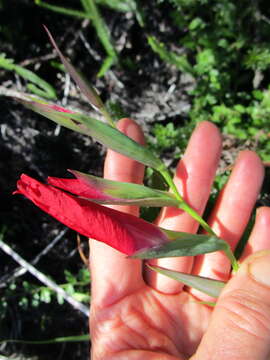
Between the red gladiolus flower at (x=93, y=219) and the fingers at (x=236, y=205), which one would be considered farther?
the fingers at (x=236, y=205)

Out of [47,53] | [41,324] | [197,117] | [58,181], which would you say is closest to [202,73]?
[197,117]

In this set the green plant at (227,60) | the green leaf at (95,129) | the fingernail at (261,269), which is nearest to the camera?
the green leaf at (95,129)

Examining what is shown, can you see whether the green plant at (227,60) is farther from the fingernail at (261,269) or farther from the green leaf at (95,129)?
the green leaf at (95,129)

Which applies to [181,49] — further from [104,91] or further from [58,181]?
[58,181]

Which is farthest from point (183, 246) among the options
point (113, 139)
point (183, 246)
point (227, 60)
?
point (227, 60)

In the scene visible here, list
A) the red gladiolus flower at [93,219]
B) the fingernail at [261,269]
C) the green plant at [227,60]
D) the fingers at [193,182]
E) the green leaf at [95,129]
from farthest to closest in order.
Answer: the green plant at [227,60] < the fingers at [193,182] < the fingernail at [261,269] < the green leaf at [95,129] < the red gladiolus flower at [93,219]

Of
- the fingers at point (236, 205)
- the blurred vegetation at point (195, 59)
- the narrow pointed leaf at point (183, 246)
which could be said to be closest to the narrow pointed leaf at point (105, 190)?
the narrow pointed leaf at point (183, 246)

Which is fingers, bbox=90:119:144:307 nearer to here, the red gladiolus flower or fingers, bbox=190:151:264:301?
fingers, bbox=190:151:264:301
